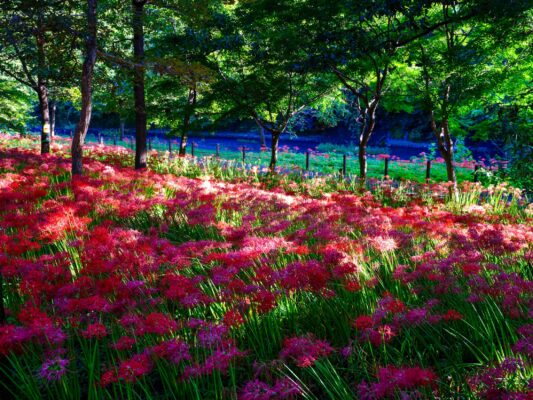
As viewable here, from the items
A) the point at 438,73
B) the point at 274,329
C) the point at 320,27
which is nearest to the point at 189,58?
the point at 320,27

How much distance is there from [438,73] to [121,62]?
24.1 feet

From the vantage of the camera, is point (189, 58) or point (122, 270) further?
point (189, 58)

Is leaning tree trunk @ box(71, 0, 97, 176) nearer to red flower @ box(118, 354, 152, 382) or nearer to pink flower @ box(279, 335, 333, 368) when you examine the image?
red flower @ box(118, 354, 152, 382)

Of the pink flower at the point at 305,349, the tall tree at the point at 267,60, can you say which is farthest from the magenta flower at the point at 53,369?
the tall tree at the point at 267,60

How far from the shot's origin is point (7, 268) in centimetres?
373

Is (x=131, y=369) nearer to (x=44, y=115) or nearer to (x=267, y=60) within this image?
(x=267, y=60)

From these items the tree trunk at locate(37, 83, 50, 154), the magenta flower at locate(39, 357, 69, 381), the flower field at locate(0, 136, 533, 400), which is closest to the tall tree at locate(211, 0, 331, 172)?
the tree trunk at locate(37, 83, 50, 154)

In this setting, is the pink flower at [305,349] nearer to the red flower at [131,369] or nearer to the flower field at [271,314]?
the flower field at [271,314]

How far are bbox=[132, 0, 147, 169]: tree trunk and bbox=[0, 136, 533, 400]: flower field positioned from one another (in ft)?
20.6

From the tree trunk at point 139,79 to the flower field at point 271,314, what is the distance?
248 inches

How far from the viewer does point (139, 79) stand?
1128cm

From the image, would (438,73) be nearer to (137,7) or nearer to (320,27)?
(320,27)

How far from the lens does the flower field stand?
246 cm

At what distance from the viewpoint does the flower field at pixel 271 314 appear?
8.05 ft
